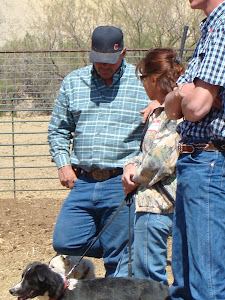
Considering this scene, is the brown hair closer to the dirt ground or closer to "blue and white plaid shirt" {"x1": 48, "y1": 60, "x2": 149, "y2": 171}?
"blue and white plaid shirt" {"x1": 48, "y1": 60, "x2": 149, "y2": 171}

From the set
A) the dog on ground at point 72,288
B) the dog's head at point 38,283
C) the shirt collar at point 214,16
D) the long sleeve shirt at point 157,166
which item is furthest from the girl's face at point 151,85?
the dog's head at point 38,283

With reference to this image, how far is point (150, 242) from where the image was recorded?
338cm

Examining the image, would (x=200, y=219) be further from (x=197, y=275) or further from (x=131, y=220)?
(x=131, y=220)

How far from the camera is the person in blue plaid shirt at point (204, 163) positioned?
2.49 metres

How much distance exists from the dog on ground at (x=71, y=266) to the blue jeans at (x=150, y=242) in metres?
1.26

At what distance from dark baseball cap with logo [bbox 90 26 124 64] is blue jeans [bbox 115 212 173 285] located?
1285 mm

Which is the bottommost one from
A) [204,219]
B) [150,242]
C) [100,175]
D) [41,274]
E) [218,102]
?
[41,274]

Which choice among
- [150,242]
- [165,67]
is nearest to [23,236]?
[150,242]

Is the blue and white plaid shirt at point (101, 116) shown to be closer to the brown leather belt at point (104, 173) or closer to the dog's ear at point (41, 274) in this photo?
the brown leather belt at point (104, 173)

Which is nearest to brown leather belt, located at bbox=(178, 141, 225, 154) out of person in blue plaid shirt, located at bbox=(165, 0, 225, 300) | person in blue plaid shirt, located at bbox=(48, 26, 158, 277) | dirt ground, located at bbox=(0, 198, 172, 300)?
person in blue plaid shirt, located at bbox=(165, 0, 225, 300)

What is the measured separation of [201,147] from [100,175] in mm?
1596

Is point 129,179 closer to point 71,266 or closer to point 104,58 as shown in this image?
point 104,58

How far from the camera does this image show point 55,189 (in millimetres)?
8328

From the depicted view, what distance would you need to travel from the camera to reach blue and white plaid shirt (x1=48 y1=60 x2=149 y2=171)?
4062 mm
